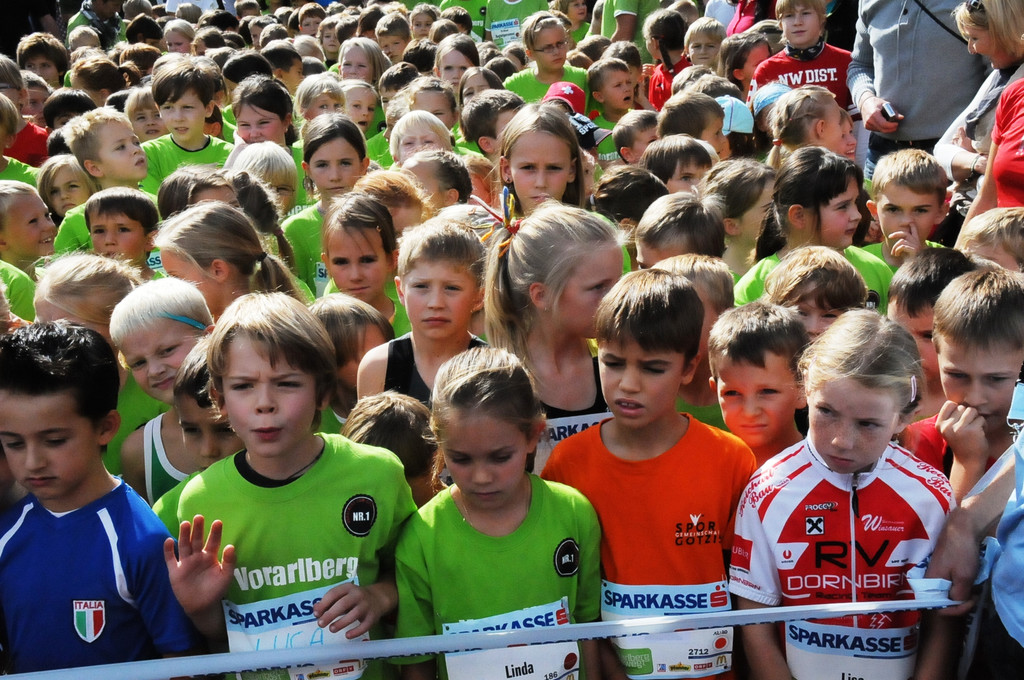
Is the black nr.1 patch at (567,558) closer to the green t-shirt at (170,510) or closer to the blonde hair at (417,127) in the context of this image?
the green t-shirt at (170,510)

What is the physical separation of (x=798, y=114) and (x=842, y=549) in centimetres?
388

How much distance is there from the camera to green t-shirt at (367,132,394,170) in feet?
26.0

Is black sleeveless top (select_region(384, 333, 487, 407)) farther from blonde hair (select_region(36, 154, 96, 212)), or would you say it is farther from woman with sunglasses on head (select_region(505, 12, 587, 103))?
woman with sunglasses on head (select_region(505, 12, 587, 103))

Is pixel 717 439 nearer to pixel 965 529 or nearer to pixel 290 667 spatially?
pixel 965 529

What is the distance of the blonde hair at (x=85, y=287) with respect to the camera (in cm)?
385

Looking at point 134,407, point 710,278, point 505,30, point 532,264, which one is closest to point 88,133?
point 134,407

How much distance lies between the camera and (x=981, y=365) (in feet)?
8.93

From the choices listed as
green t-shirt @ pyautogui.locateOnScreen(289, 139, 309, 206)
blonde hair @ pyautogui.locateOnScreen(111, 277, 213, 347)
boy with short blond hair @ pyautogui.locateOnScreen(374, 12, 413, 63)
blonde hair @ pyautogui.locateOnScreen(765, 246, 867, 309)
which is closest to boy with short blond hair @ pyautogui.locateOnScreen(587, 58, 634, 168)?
green t-shirt @ pyautogui.locateOnScreen(289, 139, 309, 206)

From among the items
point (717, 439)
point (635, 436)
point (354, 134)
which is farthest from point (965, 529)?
point (354, 134)

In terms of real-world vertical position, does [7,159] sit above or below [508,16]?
below

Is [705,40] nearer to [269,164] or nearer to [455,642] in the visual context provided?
[269,164]

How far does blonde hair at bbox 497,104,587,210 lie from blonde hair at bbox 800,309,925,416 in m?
2.39

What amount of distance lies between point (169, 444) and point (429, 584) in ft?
3.76

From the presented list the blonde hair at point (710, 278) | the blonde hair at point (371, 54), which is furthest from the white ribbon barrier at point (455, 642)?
the blonde hair at point (371, 54)
